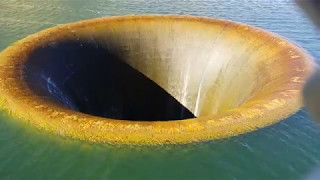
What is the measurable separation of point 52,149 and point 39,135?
242 millimetres

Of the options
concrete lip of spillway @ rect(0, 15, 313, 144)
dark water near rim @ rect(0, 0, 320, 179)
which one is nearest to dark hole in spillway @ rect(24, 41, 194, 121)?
concrete lip of spillway @ rect(0, 15, 313, 144)

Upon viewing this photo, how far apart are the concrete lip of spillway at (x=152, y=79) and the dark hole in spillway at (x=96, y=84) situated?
2cm

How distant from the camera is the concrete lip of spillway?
3.38 m

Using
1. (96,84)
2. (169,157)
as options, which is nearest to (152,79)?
Answer: (96,84)

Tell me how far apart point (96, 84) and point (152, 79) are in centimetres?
99

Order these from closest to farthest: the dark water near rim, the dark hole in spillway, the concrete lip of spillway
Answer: the dark water near rim, the concrete lip of spillway, the dark hole in spillway

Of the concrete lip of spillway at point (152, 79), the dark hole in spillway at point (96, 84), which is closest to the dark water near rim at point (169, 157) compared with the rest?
the concrete lip of spillway at point (152, 79)

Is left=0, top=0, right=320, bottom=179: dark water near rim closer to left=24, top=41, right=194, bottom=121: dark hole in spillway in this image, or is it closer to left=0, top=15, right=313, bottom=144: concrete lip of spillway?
left=0, top=15, right=313, bottom=144: concrete lip of spillway

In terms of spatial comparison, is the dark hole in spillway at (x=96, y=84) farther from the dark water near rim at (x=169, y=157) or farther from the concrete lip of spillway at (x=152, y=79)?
the dark water near rim at (x=169, y=157)

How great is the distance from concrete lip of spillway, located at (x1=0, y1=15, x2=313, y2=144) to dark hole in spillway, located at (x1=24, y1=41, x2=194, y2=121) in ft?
0.05

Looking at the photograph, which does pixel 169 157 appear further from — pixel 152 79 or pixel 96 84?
pixel 152 79

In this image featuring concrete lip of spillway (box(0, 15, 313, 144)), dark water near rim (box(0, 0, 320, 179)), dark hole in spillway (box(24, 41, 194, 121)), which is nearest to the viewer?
dark water near rim (box(0, 0, 320, 179))

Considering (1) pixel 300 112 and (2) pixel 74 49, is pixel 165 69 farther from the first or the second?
(1) pixel 300 112

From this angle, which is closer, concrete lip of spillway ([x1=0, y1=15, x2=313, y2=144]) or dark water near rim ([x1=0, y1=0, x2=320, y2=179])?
dark water near rim ([x1=0, y1=0, x2=320, y2=179])
